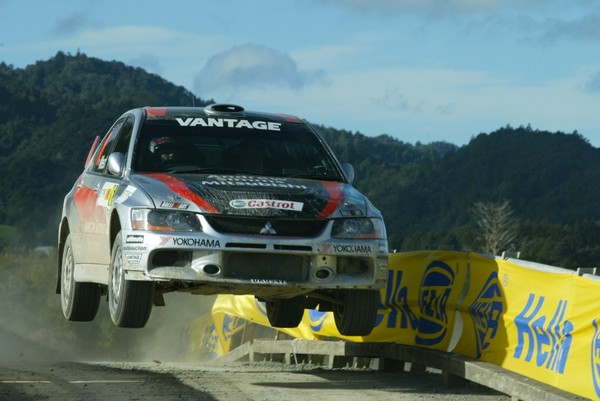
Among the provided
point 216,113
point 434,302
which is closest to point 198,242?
point 216,113

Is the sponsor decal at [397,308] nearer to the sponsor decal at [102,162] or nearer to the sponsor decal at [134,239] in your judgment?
the sponsor decal at [102,162]

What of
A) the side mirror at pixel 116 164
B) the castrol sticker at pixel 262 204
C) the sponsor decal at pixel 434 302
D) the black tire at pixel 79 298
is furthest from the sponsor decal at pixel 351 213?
the black tire at pixel 79 298

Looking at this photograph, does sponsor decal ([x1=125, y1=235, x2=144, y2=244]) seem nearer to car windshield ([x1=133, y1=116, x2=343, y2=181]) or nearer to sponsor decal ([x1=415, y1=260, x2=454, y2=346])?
car windshield ([x1=133, y1=116, x2=343, y2=181])

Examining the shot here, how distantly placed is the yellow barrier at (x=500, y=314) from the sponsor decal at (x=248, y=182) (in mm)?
2146

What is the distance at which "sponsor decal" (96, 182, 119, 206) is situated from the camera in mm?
10291

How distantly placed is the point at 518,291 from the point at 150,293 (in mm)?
3122

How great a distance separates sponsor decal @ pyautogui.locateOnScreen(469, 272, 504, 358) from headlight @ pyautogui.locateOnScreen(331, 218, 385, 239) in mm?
1590

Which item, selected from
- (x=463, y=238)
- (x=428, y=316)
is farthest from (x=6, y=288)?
(x=428, y=316)

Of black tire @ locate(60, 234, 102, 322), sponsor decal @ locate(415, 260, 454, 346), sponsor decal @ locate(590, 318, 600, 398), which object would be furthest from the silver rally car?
sponsor decal @ locate(590, 318, 600, 398)

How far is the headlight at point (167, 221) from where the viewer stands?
30.9ft

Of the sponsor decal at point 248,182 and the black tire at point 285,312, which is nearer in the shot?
the sponsor decal at point 248,182

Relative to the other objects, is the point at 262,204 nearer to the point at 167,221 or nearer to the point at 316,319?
the point at 167,221

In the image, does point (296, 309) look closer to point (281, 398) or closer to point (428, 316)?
point (428, 316)

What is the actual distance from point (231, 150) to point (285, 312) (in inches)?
80.0
